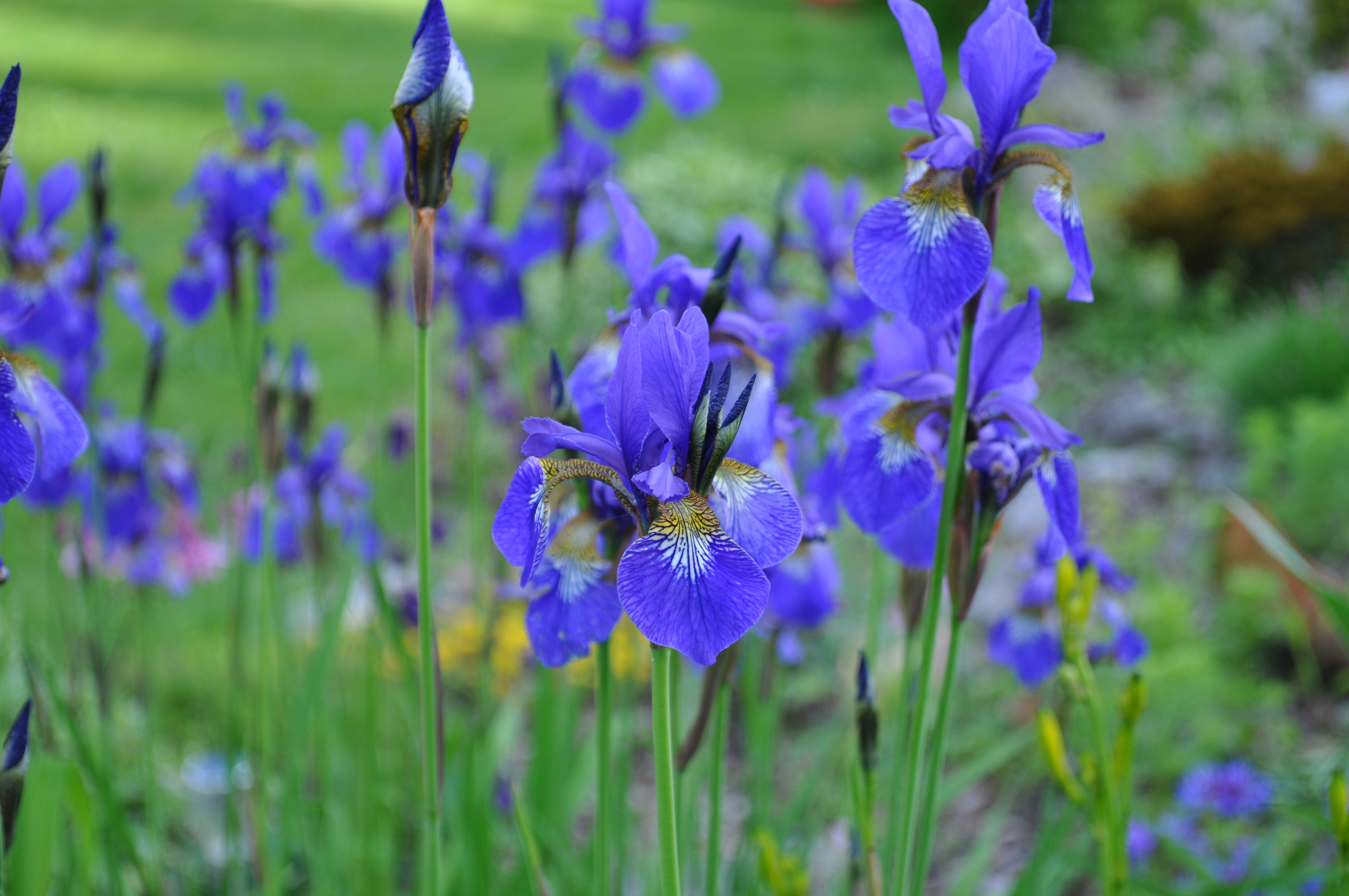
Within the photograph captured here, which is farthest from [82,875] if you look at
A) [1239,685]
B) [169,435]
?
[1239,685]

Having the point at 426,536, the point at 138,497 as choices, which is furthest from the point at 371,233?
the point at 426,536

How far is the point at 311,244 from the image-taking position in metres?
2.50

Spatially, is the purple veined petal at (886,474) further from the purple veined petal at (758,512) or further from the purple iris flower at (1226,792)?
the purple iris flower at (1226,792)

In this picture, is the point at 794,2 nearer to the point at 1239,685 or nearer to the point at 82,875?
the point at 1239,685

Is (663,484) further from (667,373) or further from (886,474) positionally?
(886,474)

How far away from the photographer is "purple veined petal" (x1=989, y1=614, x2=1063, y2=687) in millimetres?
1709

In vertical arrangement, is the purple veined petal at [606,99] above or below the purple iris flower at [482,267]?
above

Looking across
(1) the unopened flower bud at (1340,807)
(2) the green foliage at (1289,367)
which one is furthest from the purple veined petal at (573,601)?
(2) the green foliage at (1289,367)

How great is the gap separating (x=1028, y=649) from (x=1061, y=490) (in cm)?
64

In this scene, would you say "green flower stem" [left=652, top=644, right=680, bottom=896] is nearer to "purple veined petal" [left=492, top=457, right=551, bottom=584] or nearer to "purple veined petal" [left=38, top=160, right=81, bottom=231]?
"purple veined petal" [left=492, top=457, right=551, bottom=584]

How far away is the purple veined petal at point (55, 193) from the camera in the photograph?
187cm

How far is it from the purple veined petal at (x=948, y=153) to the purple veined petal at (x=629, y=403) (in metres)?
0.36

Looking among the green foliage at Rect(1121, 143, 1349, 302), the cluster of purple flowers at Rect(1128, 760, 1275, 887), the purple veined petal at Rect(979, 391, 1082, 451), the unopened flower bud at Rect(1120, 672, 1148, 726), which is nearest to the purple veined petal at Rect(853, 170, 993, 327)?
the purple veined petal at Rect(979, 391, 1082, 451)

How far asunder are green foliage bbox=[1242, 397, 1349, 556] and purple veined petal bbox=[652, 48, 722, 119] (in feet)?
8.18
